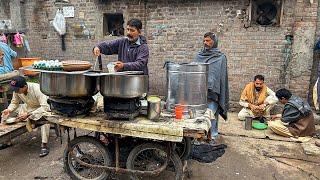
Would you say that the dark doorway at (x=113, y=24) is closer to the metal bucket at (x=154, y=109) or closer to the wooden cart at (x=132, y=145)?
the wooden cart at (x=132, y=145)

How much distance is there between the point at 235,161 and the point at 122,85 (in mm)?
2461

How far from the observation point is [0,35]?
7641mm

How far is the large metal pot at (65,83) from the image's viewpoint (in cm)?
350

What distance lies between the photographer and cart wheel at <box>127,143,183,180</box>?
369cm

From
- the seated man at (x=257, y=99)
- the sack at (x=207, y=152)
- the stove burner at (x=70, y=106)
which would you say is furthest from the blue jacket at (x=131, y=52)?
the seated man at (x=257, y=99)

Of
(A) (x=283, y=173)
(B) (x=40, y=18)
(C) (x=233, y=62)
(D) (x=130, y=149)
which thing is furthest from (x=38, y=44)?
(A) (x=283, y=173)

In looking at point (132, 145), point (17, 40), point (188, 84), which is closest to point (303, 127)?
point (188, 84)

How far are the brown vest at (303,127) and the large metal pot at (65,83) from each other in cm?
405

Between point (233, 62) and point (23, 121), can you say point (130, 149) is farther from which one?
point (233, 62)

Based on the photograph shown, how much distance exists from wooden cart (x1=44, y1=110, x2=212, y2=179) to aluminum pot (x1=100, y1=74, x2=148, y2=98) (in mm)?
351

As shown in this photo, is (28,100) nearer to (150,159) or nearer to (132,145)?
(132,145)

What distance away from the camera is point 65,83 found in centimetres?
352

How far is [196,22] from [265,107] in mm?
2548

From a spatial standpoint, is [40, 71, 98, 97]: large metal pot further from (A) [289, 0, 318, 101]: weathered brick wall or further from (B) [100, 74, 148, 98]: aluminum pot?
(A) [289, 0, 318, 101]: weathered brick wall
